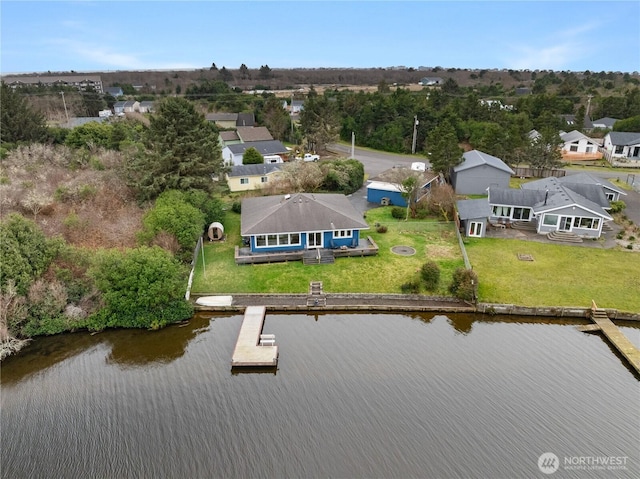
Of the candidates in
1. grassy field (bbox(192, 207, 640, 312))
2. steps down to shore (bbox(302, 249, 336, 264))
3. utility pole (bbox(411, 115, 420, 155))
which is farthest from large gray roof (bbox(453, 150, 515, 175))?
steps down to shore (bbox(302, 249, 336, 264))

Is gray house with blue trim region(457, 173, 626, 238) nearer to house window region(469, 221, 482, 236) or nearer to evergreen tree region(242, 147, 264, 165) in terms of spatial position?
house window region(469, 221, 482, 236)

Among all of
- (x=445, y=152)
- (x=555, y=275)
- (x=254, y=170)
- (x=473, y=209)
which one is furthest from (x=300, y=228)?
(x=445, y=152)

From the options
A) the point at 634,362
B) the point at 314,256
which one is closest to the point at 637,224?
the point at 634,362

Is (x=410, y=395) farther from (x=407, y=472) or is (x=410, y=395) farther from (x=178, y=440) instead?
(x=178, y=440)

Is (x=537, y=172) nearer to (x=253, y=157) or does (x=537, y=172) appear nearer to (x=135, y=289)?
(x=253, y=157)

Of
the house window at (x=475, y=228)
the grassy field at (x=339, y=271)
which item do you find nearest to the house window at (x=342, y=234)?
the grassy field at (x=339, y=271)

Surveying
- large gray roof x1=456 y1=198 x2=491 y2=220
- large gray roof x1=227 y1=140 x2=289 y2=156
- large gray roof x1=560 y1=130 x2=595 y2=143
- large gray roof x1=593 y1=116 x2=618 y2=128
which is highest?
large gray roof x1=593 y1=116 x2=618 y2=128

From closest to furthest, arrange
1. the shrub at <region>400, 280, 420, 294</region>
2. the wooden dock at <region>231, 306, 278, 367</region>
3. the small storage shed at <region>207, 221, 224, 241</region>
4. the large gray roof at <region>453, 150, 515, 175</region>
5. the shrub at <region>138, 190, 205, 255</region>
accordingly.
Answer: the wooden dock at <region>231, 306, 278, 367</region>, the shrub at <region>400, 280, 420, 294</region>, the shrub at <region>138, 190, 205, 255</region>, the small storage shed at <region>207, 221, 224, 241</region>, the large gray roof at <region>453, 150, 515, 175</region>
